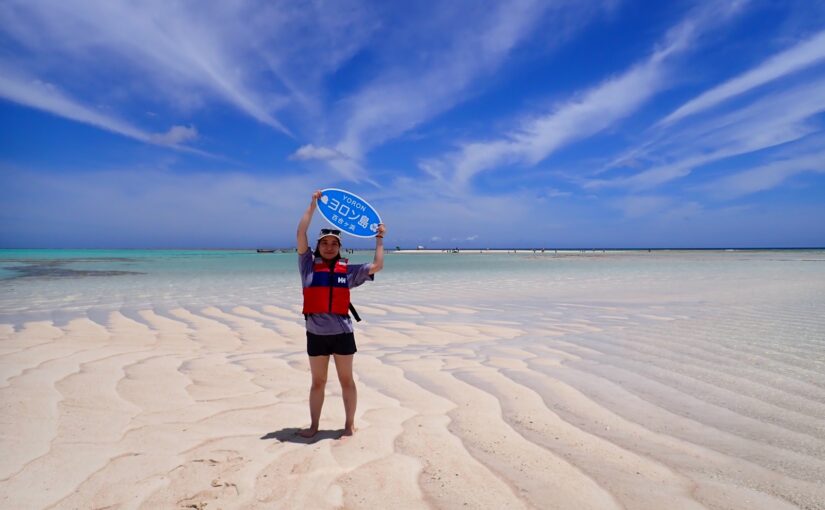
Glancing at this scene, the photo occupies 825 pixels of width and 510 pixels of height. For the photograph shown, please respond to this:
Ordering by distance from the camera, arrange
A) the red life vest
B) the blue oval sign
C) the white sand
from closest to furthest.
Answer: the white sand → the red life vest → the blue oval sign

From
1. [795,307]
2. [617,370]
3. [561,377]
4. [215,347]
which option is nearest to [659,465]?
[561,377]

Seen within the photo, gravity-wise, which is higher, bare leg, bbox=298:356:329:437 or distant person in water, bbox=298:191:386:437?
distant person in water, bbox=298:191:386:437

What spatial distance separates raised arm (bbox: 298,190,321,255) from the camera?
3387mm

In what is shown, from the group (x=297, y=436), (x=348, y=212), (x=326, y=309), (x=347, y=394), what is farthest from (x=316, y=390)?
(x=348, y=212)

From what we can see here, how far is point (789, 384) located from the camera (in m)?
4.40

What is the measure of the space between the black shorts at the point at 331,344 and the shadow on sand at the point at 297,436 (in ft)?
1.94

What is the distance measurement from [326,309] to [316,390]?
65cm

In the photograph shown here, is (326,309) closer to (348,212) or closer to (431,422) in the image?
(348,212)

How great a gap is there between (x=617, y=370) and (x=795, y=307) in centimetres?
713

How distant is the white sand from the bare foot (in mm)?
61

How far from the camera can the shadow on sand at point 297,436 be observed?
3.29 m

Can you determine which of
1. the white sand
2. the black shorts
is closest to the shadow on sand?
the white sand

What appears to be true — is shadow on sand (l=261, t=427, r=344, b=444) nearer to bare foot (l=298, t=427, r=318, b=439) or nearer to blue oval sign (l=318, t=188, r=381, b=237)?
bare foot (l=298, t=427, r=318, b=439)

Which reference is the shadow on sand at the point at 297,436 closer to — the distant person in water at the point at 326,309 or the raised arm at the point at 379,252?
the distant person in water at the point at 326,309
